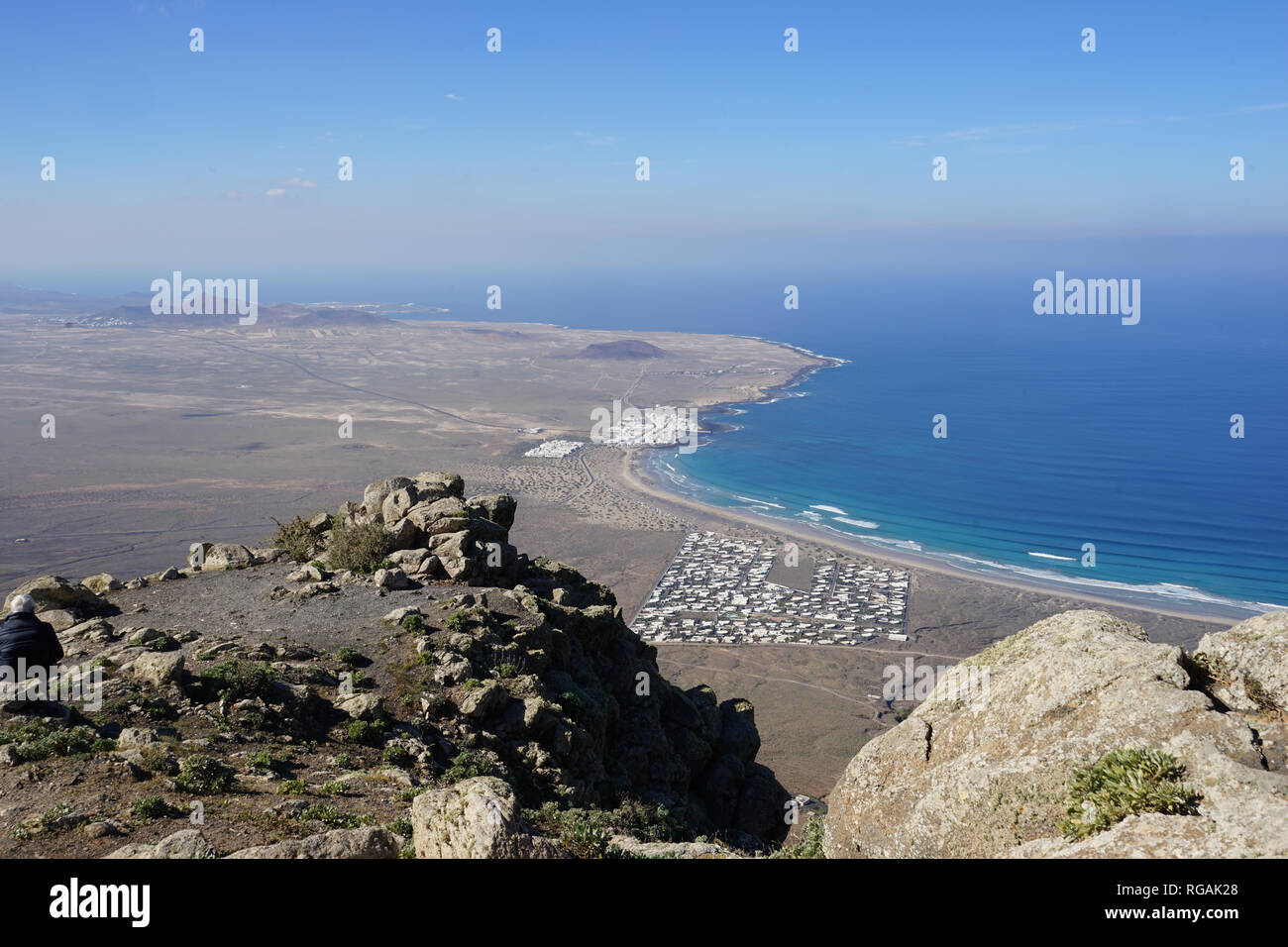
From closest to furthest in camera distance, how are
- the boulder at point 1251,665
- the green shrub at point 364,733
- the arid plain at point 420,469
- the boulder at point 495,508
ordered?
the boulder at point 1251,665
the green shrub at point 364,733
the boulder at point 495,508
the arid plain at point 420,469

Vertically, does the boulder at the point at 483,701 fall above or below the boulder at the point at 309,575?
below

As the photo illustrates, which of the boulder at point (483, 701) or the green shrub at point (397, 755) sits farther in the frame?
the boulder at point (483, 701)

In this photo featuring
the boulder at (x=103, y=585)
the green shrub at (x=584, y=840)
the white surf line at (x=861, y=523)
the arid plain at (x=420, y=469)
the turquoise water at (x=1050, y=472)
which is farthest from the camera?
the white surf line at (x=861, y=523)

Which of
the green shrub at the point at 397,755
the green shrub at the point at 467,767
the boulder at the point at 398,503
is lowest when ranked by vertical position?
the green shrub at the point at 467,767

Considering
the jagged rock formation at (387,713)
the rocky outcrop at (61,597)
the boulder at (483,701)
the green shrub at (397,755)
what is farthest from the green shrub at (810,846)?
the rocky outcrop at (61,597)

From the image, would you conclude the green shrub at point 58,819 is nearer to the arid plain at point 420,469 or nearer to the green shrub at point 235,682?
the green shrub at point 235,682

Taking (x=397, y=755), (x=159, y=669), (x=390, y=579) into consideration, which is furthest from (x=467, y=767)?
(x=390, y=579)

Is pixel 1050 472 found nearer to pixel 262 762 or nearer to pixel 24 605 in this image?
pixel 262 762
